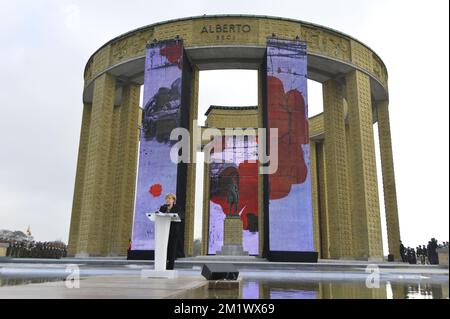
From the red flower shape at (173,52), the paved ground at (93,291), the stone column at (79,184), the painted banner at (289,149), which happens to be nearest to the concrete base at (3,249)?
the stone column at (79,184)

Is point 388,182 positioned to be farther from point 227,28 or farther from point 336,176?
point 227,28

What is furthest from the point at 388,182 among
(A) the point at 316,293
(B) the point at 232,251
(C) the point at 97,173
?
(A) the point at 316,293

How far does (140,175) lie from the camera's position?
19188 mm

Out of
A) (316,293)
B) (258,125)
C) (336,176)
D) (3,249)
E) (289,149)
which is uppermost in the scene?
(258,125)

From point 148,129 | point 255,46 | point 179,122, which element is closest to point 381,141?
point 255,46

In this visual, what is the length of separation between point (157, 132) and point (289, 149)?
7047 mm

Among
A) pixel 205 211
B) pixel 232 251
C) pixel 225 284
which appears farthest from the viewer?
pixel 205 211

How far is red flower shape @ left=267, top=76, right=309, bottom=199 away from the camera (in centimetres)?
1845

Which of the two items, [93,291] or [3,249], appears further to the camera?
[3,249]

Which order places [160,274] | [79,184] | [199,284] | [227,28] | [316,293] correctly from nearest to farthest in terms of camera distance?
[316,293], [199,284], [160,274], [227,28], [79,184]

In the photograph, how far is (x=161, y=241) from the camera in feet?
23.7

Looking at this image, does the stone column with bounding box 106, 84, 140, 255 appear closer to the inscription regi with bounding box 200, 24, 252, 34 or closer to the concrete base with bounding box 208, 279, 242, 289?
the inscription regi with bounding box 200, 24, 252, 34

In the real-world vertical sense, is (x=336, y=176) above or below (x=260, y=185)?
above
